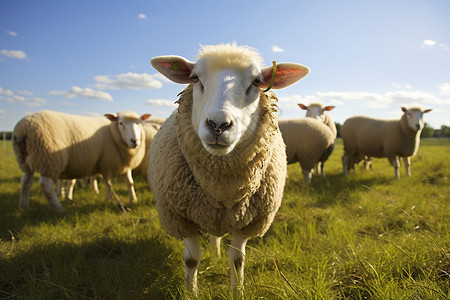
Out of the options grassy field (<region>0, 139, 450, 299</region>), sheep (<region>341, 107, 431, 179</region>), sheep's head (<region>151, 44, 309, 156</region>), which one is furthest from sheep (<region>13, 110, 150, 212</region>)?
sheep (<region>341, 107, 431, 179</region>)

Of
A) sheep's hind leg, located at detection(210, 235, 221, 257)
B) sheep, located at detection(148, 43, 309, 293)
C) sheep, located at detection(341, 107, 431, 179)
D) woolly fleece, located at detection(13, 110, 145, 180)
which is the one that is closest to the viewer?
sheep, located at detection(148, 43, 309, 293)

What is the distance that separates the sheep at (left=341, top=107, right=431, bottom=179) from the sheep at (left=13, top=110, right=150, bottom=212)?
21.0 ft

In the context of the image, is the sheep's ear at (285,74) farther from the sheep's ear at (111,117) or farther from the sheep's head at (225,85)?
the sheep's ear at (111,117)

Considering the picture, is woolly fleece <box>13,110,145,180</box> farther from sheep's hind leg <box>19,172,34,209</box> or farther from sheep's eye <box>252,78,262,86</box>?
sheep's eye <box>252,78,262,86</box>

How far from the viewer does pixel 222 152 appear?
1.60 m

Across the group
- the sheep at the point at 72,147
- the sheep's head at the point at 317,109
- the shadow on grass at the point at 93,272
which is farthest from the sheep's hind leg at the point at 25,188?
the sheep's head at the point at 317,109

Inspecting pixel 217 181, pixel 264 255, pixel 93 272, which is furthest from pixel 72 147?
pixel 264 255

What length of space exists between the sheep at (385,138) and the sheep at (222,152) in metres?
6.59

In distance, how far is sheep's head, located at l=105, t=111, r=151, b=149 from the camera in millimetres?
5125

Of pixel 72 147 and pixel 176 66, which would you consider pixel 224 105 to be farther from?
pixel 72 147

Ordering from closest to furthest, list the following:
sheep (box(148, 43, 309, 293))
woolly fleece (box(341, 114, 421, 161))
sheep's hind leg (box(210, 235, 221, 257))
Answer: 1. sheep (box(148, 43, 309, 293))
2. sheep's hind leg (box(210, 235, 221, 257))
3. woolly fleece (box(341, 114, 421, 161))

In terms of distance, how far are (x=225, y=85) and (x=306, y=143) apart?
200 inches

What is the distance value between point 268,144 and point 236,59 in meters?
0.64

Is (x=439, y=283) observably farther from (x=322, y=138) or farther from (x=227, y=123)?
(x=322, y=138)
